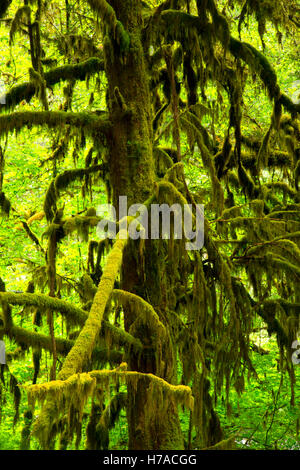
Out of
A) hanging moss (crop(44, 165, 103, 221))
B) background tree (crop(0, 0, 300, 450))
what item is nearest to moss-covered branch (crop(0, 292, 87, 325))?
background tree (crop(0, 0, 300, 450))

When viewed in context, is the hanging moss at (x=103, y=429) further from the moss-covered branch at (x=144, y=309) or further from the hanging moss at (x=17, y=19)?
the hanging moss at (x=17, y=19)

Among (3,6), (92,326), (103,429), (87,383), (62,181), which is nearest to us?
(87,383)

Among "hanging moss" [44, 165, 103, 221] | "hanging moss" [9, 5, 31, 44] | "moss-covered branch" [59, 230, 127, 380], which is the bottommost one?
"moss-covered branch" [59, 230, 127, 380]

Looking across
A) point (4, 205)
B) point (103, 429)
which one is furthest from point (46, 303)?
point (4, 205)

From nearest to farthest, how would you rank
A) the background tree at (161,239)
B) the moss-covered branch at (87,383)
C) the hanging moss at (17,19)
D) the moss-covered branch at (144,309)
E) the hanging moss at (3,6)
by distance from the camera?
the moss-covered branch at (87,383)
the moss-covered branch at (144,309)
the background tree at (161,239)
the hanging moss at (3,6)
the hanging moss at (17,19)

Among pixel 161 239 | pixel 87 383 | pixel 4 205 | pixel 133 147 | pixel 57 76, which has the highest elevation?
pixel 57 76

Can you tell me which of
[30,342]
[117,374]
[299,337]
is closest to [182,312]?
[299,337]

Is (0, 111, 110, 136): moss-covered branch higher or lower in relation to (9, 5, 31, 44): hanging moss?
lower

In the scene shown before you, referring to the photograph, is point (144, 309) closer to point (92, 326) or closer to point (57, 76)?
point (92, 326)

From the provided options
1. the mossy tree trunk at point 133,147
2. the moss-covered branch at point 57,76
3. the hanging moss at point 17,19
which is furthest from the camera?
the moss-covered branch at point 57,76

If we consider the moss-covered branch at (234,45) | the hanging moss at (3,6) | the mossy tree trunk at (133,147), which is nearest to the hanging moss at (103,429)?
the mossy tree trunk at (133,147)

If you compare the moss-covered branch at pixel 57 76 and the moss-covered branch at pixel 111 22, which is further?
the moss-covered branch at pixel 57 76

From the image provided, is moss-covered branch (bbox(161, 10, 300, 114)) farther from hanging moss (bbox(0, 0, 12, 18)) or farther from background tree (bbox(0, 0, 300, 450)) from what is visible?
hanging moss (bbox(0, 0, 12, 18))
